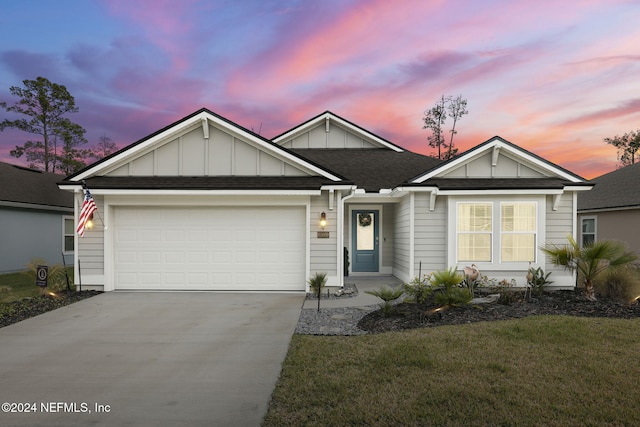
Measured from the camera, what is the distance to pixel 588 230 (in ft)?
56.6

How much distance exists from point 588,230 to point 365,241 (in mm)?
12072

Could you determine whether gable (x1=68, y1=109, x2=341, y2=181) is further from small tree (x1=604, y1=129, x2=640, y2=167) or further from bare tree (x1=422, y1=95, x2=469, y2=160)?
small tree (x1=604, y1=129, x2=640, y2=167)

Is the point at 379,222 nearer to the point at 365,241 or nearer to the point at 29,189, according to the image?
the point at 365,241

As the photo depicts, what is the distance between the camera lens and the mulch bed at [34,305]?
7299mm

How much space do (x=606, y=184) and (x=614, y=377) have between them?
18.3 meters

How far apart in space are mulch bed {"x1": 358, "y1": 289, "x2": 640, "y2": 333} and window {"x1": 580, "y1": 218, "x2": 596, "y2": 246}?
11047mm

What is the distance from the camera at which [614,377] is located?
13.4ft

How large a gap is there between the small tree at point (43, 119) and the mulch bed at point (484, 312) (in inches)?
1167

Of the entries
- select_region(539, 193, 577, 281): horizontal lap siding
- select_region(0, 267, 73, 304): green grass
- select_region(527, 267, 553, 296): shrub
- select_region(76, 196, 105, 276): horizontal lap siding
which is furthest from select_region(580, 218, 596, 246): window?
select_region(0, 267, 73, 304): green grass

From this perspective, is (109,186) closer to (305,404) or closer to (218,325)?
(218,325)

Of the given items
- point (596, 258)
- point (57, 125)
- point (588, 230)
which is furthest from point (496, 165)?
point (57, 125)

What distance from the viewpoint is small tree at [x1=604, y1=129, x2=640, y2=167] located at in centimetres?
3778

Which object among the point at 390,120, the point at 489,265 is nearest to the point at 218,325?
the point at 489,265

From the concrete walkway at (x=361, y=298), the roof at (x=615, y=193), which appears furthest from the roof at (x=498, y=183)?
the roof at (x=615, y=193)
